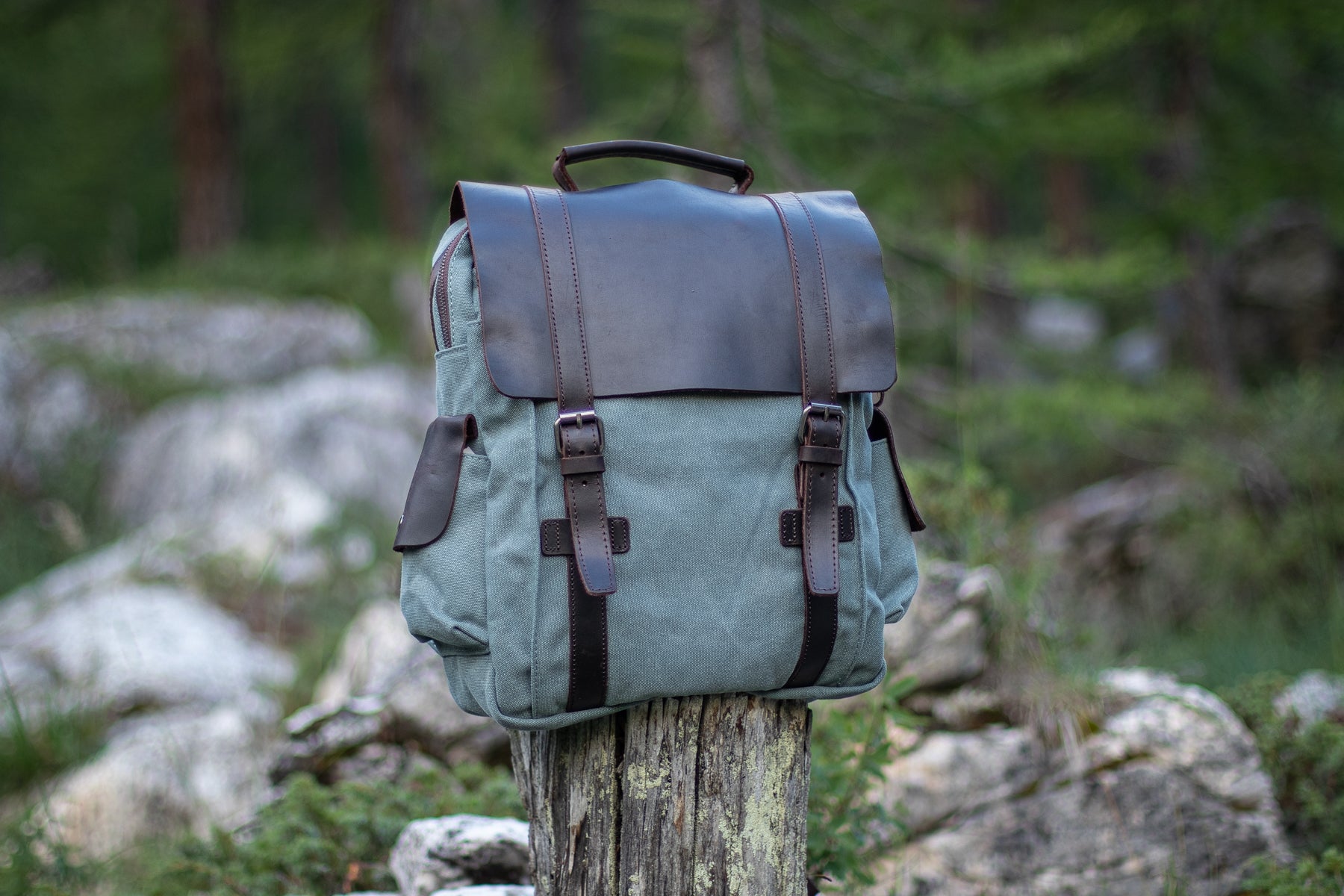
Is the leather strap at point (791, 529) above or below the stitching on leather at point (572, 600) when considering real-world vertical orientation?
above

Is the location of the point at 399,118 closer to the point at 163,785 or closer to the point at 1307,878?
the point at 163,785

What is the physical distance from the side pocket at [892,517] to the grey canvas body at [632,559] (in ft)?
0.40

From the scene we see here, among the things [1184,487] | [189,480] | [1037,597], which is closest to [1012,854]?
[1037,597]

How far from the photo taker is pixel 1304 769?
2889 millimetres

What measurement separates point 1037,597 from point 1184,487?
327 cm

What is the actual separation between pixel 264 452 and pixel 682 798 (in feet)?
17.6

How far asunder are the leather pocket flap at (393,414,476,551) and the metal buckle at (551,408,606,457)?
0.51 feet

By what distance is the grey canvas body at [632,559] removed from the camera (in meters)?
1.61

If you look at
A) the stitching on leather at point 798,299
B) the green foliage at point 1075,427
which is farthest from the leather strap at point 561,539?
the green foliage at point 1075,427

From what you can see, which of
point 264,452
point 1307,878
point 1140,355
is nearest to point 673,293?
point 1307,878

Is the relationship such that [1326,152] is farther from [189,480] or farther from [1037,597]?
[189,480]

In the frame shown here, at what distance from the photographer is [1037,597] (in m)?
3.38

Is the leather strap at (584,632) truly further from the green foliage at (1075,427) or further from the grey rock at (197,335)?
the grey rock at (197,335)

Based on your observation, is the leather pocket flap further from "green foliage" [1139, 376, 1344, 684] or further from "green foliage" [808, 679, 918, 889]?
"green foliage" [1139, 376, 1344, 684]
